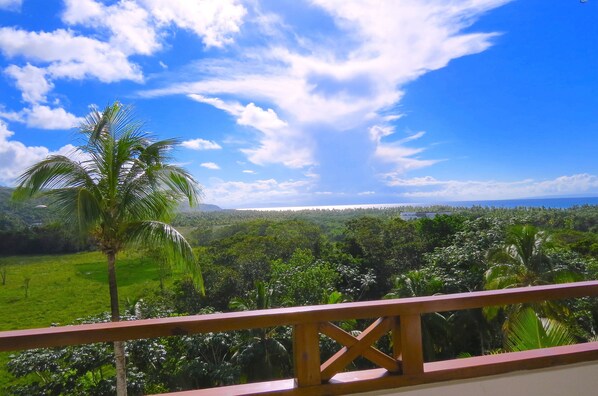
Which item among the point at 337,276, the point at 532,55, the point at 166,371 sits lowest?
the point at 166,371

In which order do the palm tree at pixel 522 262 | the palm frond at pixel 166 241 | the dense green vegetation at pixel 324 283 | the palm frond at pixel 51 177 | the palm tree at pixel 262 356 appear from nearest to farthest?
1. the palm frond at pixel 51 177
2. the palm frond at pixel 166 241
3. the dense green vegetation at pixel 324 283
4. the palm tree at pixel 522 262
5. the palm tree at pixel 262 356

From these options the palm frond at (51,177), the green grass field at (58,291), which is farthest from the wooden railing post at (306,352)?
the green grass field at (58,291)

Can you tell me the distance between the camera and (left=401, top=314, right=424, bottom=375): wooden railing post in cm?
126

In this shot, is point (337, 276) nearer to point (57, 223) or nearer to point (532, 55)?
point (57, 223)

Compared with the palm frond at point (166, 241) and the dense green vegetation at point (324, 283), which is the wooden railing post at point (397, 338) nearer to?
the dense green vegetation at point (324, 283)

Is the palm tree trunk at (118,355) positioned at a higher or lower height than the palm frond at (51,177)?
lower

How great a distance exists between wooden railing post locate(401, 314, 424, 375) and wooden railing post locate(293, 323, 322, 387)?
289 millimetres

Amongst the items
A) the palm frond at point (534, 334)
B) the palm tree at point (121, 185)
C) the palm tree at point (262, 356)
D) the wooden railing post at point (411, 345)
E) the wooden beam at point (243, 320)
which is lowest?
the palm tree at point (262, 356)

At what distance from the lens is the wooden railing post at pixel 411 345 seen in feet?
4.12

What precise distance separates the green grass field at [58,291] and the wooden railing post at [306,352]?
18572 mm

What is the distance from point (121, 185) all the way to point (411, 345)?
753cm

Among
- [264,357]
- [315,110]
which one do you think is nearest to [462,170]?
[315,110]

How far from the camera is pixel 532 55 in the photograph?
17.6 m

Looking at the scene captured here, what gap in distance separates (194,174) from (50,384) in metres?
6.97
